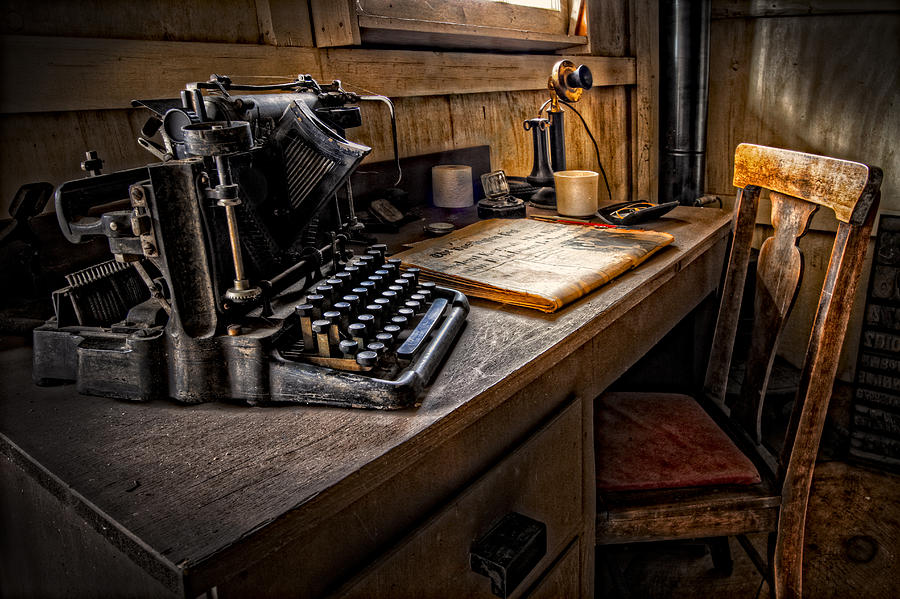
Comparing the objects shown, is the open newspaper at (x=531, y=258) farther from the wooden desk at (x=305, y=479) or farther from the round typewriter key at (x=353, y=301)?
the round typewriter key at (x=353, y=301)

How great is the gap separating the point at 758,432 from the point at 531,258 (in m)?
0.65

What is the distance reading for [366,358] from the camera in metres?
0.75

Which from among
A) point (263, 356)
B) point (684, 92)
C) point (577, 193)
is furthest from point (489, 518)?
point (684, 92)

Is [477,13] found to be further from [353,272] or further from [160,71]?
[353,272]

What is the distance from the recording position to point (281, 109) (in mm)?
982

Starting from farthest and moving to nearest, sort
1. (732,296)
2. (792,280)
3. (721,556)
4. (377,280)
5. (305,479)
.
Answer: (721,556)
(732,296)
(792,280)
(377,280)
(305,479)

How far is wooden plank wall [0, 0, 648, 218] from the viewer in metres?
1.10

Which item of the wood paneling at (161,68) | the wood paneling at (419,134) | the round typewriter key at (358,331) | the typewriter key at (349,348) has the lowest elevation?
the typewriter key at (349,348)

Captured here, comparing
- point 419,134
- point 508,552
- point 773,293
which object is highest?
point 419,134

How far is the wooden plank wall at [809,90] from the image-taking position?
2.46 meters

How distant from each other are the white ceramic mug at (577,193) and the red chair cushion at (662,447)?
0.56 m

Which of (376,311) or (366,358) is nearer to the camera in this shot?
(366,358)

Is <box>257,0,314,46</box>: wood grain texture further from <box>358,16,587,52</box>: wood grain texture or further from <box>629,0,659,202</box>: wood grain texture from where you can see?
<box>629,0,659,202</box>: wood grain texture

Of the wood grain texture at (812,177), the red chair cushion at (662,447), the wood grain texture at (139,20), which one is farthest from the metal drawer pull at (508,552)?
the wood grain texture at (139,20)
